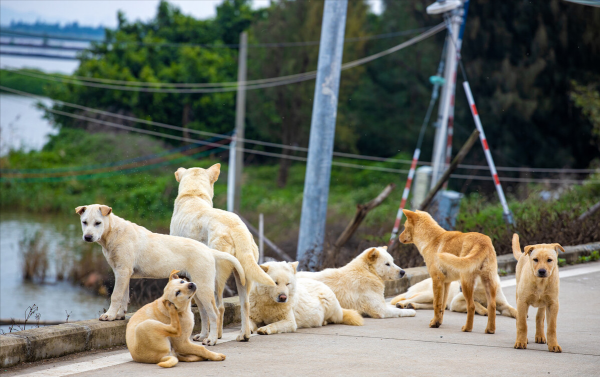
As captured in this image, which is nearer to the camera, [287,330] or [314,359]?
[314,359]

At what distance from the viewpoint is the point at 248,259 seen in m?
6.30

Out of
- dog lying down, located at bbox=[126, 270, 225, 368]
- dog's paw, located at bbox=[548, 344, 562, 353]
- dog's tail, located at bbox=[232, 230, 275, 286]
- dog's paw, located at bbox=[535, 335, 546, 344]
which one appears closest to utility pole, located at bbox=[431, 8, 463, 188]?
dog's paw, located at bbox=[535, 335, 546, 344]

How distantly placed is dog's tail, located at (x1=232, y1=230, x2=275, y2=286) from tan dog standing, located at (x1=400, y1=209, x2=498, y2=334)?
180cm

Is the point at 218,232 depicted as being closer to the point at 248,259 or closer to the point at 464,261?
the point at 248,259

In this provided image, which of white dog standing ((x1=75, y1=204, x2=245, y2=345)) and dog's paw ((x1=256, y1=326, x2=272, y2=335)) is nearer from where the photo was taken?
white dog standing ((x1=75, y1=204, x2=245, y2=345))

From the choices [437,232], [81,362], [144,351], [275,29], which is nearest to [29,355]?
[81,362]

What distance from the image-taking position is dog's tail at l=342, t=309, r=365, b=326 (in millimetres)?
7513

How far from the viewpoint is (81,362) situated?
5461 mm

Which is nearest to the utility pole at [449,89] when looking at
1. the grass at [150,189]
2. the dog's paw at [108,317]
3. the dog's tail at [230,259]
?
the grass at [150,189]

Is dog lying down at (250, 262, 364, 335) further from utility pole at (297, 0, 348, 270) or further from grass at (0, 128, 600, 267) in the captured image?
grass at (0, 128, 600, 267)

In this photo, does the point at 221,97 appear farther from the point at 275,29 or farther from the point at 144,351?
the point at 144,351

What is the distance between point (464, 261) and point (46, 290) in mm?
16474

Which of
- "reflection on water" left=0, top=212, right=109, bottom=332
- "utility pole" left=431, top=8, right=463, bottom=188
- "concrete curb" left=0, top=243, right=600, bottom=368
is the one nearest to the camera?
"concrete curb" left=0, top=243, right=600, bottom=368

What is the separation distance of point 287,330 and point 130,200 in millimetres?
29572
